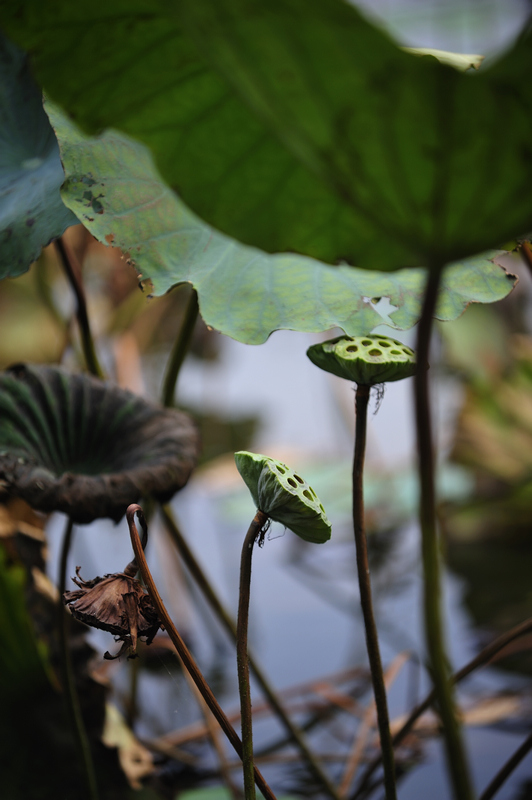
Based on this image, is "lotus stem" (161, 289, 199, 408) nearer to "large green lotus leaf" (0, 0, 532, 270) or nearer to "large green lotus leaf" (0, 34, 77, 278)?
"large green lotus leaf" (0, 34, 77, 278)

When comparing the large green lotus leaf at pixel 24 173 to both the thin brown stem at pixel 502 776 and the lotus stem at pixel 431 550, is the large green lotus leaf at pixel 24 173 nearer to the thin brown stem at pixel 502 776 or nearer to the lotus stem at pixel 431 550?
the lotus stem at pixel 431 550

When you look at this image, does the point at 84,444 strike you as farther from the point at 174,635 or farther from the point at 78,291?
the point at 174,635

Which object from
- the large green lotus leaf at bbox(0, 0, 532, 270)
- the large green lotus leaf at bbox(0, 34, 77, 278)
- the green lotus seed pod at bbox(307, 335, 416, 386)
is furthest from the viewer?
Result: the large green lotus leaf at bbox(0, 34, 77, 278)

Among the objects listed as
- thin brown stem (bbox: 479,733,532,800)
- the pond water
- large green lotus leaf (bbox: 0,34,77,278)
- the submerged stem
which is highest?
large green lotus leaf (bbox: 0,34,77,278)

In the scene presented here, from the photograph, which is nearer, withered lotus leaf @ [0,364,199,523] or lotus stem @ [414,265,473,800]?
lotus stem @ [414,265,473,800]

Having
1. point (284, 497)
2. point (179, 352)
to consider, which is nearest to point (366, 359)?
point (284, 497)

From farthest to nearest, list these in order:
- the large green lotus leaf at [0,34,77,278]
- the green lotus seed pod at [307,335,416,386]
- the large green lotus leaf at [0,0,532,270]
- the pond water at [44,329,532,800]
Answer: the pond water at [44,329,532,800] → the large green lotus leaf at [0,34,77,278] → the green lotus seed pod at [307,335,416,386] → the large green lotus leaf at [0,0,532,270]

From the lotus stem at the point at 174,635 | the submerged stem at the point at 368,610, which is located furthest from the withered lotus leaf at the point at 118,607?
the submerged stem at the point at 368,610

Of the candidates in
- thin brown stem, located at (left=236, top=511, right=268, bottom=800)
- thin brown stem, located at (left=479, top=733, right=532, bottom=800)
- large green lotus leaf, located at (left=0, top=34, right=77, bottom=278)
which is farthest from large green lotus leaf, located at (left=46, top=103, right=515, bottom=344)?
thin brown stem, located at (left=479, top=733, right=532, bottom=800)
